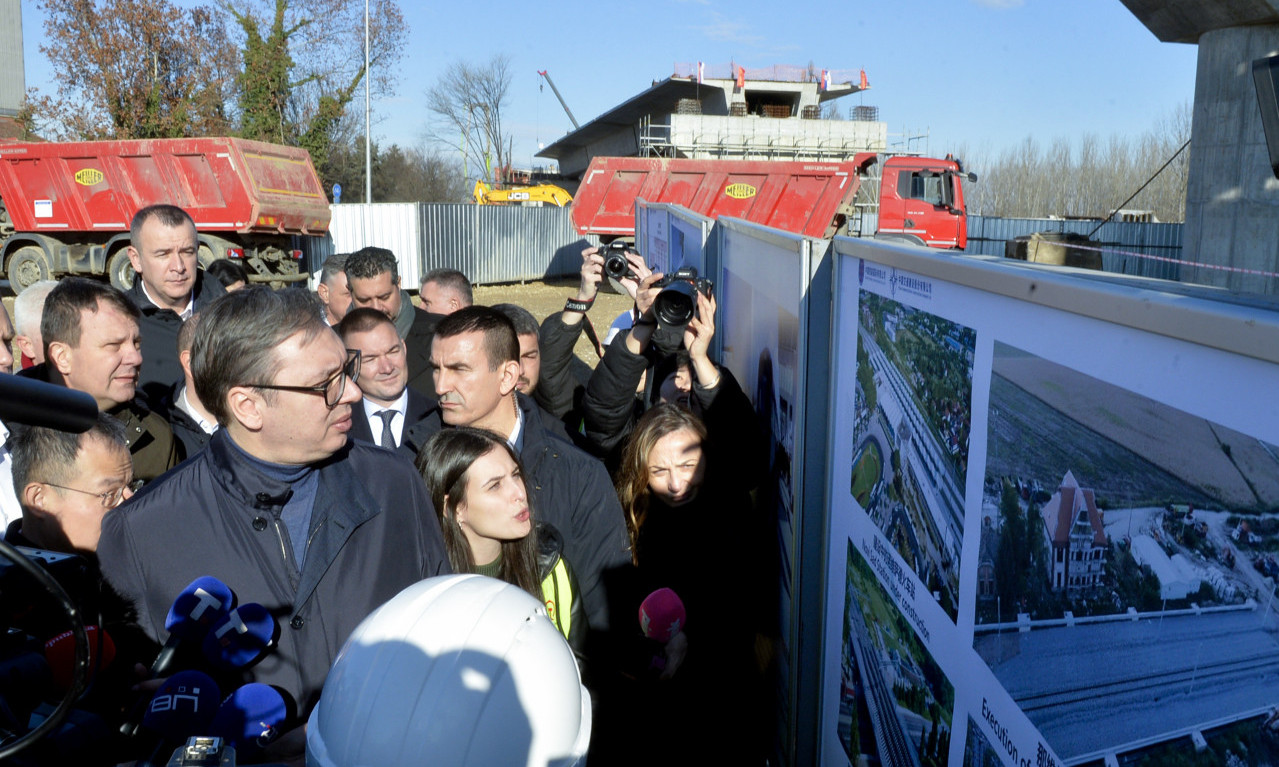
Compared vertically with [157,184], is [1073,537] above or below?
below

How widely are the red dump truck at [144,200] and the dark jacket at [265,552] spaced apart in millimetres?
17337

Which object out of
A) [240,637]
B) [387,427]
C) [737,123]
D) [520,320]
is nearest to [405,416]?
[387,427]

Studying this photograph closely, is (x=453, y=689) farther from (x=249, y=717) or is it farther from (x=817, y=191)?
(x=817, y=191)

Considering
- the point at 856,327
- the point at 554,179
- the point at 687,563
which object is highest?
the point at 554,179

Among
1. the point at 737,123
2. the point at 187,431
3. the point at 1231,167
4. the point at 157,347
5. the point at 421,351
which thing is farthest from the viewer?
the point at 737,123

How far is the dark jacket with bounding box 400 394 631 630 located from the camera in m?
2.99

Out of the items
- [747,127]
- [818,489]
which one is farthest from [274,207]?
[747,127]

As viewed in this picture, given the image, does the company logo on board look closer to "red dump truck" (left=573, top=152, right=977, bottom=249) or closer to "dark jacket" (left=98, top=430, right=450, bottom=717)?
"red dump truck" (left=573, top=152, right=977, bottom=249)

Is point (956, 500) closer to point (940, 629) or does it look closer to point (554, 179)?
point (940, 629)

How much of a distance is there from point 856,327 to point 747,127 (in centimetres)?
4298

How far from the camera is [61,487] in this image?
2.61m

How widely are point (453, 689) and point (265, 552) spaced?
1.03 m

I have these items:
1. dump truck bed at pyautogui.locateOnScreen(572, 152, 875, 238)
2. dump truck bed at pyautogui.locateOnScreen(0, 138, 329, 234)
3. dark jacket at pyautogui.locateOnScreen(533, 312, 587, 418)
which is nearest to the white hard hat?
dark jacket at pyautogui.locateOnScreen(533, 312, 587, 418)

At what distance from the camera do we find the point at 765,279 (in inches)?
124
